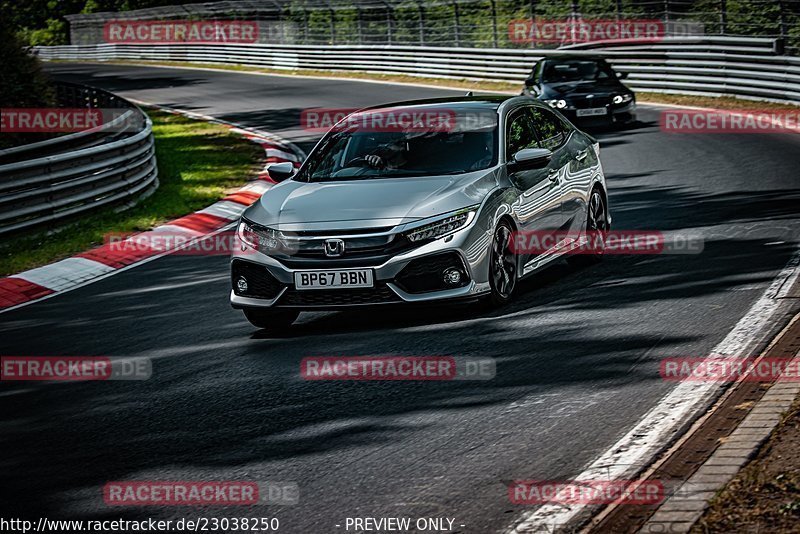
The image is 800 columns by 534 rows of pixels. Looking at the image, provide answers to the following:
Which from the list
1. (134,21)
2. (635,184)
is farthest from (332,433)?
(134,21)

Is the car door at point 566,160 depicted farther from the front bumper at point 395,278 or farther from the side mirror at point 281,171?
the side mirror at point 281,171

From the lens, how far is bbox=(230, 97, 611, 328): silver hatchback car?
8.06 meters

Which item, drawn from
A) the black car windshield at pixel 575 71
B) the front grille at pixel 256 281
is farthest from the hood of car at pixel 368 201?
the black car windshield at pixel 575 71

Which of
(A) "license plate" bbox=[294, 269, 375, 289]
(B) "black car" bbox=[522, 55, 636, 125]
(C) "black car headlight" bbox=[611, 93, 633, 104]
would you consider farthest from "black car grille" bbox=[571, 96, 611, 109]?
(A) "license plate" bbox=[294, 269, 375, 289]

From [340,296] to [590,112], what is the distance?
554 inches

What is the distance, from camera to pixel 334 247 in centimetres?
808

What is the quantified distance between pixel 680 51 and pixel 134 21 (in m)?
42.3

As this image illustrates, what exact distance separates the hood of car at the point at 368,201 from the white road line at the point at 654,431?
2.06m

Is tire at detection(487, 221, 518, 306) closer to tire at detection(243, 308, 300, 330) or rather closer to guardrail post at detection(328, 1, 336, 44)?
tire at detection(243, 308, 300, 330)

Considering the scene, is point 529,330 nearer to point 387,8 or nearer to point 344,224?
point 344,224

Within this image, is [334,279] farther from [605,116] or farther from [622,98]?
[622,98]

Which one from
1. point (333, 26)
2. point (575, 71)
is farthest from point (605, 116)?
point (333, 26)

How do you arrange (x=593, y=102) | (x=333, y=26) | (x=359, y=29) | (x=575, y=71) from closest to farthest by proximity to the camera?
1. (x=593, y=102)
2. (x=575, y=71)
3. (x=359, y=29)
4. (x=333, y=26)

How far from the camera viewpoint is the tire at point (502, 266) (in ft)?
27.7
